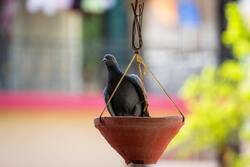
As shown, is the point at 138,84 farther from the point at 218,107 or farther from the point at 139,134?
the point at 218,107

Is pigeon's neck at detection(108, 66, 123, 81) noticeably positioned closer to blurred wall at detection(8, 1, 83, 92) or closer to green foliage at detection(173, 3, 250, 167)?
green foliage at detection(173, 3, 250, 167)

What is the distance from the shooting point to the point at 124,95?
1.66 metres

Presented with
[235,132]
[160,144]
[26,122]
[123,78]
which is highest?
[123,78]

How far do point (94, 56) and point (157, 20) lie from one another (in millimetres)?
1345

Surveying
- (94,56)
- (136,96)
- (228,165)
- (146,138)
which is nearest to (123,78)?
(136,96)

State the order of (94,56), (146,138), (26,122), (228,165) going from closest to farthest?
1. (146,138)
2. (228,165)
3. (26,122)
4. (94,56)

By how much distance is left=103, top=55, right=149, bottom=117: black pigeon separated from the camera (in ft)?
5.44

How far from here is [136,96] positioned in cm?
167

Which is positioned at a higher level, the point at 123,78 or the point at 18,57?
the point at 123,78

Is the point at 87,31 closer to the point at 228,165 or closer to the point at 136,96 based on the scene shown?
the point at 228,165

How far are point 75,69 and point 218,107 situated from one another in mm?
2657

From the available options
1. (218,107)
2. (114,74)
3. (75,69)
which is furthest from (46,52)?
(114,74)

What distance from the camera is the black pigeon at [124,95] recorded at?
5.44ft

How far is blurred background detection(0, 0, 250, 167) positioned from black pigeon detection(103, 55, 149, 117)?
4644 millimetres
